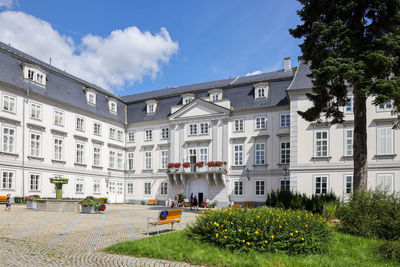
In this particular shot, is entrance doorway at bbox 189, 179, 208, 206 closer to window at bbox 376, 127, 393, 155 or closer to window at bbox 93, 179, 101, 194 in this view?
window at bbox 93, 179, 101, 194

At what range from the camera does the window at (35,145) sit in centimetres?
3069

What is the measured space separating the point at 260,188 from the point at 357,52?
811 inches

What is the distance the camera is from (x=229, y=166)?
35.6 metres

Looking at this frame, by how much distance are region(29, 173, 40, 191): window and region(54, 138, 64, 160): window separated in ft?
8.96

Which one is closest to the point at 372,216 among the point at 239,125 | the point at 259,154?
the point at 259,154

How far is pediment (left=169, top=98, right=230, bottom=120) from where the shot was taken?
36188mm

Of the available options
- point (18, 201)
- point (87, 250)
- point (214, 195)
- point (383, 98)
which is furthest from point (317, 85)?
point (18, 201)

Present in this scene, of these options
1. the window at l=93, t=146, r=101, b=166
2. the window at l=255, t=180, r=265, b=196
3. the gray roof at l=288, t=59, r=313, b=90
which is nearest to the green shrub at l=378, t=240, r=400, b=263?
the gray roof at l=288, t=59, r=313, b=90

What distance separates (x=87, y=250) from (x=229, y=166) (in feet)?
86.0

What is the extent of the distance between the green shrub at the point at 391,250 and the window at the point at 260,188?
2449cm

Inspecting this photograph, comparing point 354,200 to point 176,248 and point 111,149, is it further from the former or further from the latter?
point 111,149

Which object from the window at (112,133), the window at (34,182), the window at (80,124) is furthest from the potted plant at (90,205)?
the window at (112,133)

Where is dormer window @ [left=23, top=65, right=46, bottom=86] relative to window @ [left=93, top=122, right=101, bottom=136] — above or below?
above

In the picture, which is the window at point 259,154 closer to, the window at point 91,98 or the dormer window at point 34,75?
the window at point 91,98
